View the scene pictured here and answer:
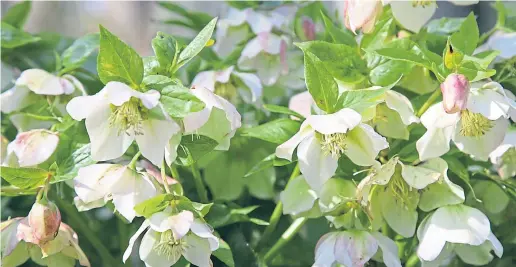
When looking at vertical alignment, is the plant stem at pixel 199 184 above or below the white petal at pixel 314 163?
below

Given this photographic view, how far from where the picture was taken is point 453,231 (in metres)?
0.60

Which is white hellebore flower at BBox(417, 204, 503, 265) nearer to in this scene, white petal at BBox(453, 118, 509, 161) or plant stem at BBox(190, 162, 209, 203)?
white petal at BBox(453, 118, 509, 161)

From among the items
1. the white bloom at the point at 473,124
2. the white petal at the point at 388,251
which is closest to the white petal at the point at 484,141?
the white bloom at the point at 473,124

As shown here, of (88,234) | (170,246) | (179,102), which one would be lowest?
(88,234)

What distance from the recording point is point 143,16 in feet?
6.73

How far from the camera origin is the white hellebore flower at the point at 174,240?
55cm

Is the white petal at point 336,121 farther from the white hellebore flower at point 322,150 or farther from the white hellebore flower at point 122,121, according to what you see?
the white hellebore flower at point 122,121

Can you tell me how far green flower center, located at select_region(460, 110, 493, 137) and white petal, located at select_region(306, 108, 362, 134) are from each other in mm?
109

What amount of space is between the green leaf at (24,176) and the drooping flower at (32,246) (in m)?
0.03

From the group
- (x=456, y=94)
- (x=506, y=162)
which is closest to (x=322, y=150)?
(x=456, y=94)

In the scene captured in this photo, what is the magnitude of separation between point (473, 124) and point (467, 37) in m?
0.09

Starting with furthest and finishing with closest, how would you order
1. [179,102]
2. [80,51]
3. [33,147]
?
1. [80,51]
2. [33,147]
3. [179,102]

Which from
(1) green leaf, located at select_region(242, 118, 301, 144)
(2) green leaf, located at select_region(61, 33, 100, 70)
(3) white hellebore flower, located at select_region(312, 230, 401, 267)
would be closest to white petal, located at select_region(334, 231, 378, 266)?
(3) white hellebore flower, located at select_region(312, 230, 401, 267)

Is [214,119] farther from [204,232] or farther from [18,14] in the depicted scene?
[18,14]
